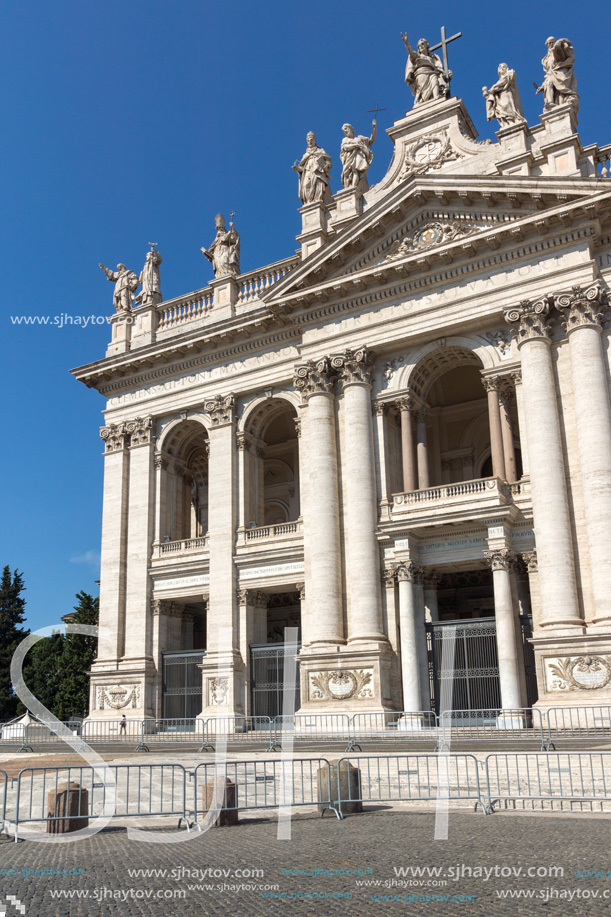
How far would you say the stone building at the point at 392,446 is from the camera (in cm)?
2552

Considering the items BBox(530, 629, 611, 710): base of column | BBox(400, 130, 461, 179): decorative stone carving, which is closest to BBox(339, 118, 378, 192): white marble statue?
BBox(400, 130, 461, 179): decorative stone carving

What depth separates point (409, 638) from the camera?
26.9 m

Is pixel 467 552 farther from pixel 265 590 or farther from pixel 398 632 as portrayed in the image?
pixel 265 590

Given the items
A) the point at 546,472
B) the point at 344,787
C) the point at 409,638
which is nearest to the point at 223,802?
the point at 344,787

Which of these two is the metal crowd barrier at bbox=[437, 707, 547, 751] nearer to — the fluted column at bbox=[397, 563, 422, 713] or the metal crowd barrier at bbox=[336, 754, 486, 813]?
the fluted column at bbox=[397, 563, 422, 713]

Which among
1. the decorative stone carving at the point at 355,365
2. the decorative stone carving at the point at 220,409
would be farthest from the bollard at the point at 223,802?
the decorative stone carving at the point at 220,409

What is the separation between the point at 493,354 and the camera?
92.8ft

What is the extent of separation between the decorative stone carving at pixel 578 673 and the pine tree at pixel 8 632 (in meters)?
35.9

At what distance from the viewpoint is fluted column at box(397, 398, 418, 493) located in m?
28.8

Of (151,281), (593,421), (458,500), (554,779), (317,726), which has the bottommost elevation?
(554,779)

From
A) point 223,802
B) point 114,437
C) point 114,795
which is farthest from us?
point 114,437

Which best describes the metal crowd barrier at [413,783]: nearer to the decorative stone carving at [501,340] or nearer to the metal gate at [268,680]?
the metal gate at [268,680]

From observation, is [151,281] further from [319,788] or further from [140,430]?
[319,788]

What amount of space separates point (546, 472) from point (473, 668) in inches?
257
